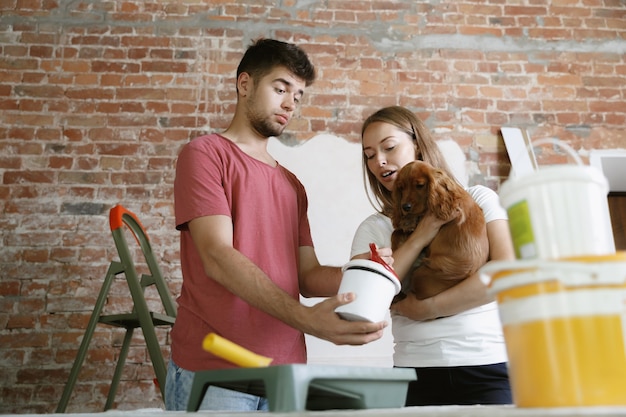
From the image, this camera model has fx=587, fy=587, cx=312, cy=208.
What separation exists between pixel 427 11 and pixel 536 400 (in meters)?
2.85

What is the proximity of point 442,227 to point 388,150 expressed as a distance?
0.99ft

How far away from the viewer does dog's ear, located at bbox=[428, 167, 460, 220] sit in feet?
5.01

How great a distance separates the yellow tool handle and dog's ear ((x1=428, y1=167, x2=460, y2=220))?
95cm

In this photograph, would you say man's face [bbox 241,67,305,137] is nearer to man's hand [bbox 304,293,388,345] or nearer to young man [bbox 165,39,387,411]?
young man [bbox 165,39,387,411]

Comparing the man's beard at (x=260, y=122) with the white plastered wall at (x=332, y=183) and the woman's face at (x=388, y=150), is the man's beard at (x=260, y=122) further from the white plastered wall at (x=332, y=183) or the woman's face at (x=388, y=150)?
the white plastered wall at (x=332, y=183)

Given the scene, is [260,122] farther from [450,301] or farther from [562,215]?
[562,215]

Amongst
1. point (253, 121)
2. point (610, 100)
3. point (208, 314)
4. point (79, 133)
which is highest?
point (610, 100)

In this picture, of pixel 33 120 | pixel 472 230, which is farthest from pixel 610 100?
pixel 33 120

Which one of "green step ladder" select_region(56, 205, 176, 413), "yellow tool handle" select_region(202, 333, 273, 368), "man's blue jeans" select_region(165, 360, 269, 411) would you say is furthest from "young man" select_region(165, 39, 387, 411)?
"green step ladder" select_region(56, 205, 176, 413)

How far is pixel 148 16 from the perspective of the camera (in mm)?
3004

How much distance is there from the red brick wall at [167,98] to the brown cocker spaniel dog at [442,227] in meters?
1.34

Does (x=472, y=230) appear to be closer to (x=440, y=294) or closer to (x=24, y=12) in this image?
(x=440, y=294)

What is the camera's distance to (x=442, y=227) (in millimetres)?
1558

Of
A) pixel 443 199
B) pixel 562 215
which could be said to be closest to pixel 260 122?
pixel 443 199
